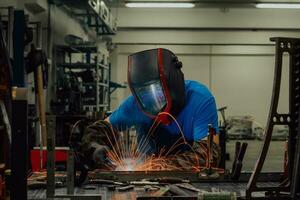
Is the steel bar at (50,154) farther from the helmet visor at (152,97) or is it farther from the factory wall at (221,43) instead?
the factory wall at (221,43)

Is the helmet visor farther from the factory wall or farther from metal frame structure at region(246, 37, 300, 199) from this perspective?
the factory wall

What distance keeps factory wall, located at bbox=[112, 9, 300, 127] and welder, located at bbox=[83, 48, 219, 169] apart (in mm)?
8256

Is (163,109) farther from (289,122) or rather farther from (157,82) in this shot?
(289,122)

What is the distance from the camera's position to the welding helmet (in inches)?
91.4

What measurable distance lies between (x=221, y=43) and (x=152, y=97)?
9.23 meters

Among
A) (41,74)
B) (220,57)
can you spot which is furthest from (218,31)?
(41,74)

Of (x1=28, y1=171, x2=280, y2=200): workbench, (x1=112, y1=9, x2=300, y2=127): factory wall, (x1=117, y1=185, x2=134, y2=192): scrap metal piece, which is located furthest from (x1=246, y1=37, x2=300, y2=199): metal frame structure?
(x1=112, y1=9, x2=300, y2=127): factory wall

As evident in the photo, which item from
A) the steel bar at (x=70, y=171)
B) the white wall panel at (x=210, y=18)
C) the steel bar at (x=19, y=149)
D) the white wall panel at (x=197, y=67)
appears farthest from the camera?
the white wall panel at (x=197, y=67)

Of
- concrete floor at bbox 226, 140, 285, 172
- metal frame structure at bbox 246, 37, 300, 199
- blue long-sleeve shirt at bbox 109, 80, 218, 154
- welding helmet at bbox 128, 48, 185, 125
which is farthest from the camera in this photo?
concrete floor at bbox 226, 140, 285, 172

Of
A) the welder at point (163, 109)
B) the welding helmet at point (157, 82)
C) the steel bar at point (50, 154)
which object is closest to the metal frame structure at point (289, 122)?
the steel bar at point (50, 154)

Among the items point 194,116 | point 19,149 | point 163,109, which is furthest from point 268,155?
point 19,149

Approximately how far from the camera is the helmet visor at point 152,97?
7.64ft

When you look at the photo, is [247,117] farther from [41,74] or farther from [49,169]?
[49,169]

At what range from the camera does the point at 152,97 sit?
2352 mm
